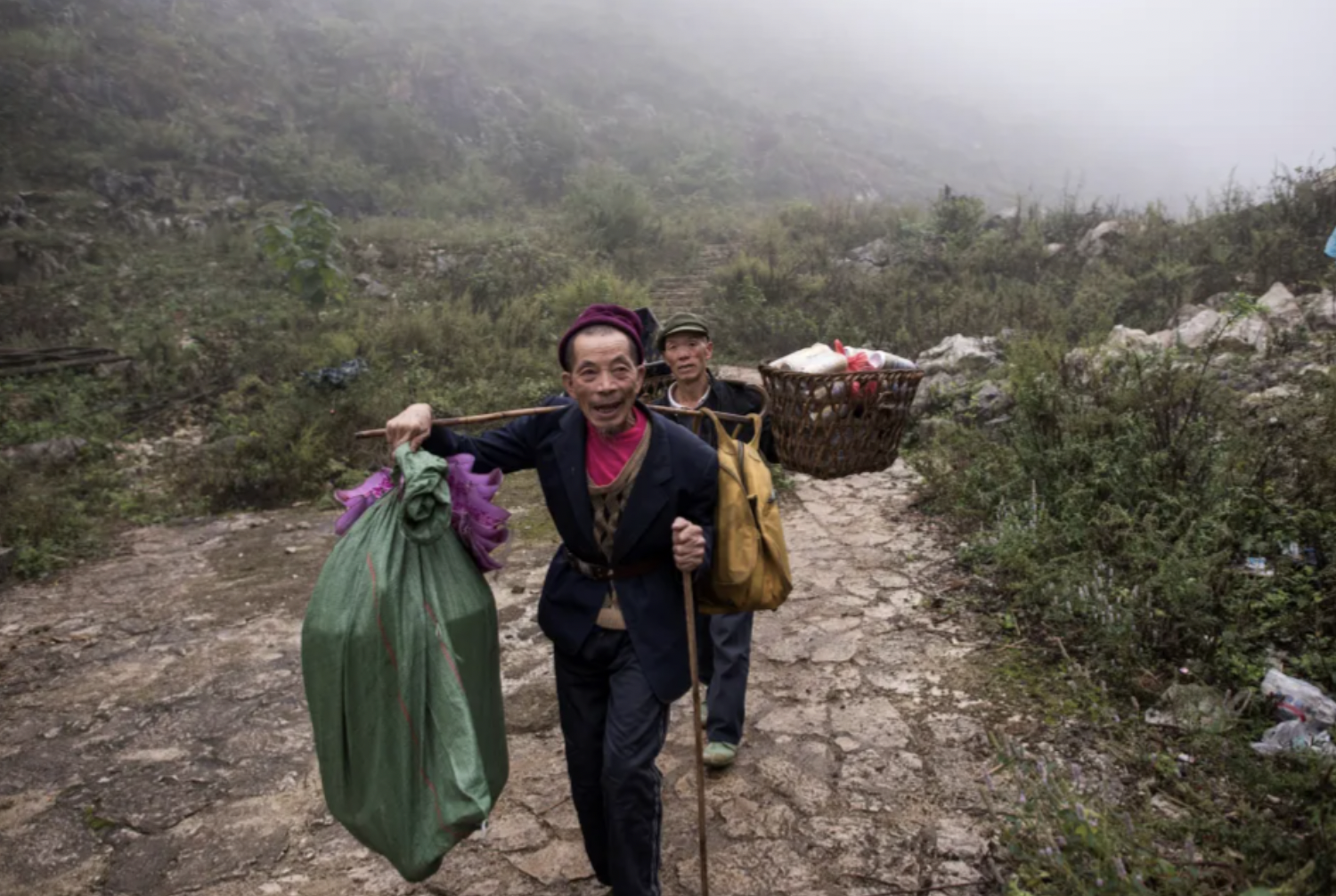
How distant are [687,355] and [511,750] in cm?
187

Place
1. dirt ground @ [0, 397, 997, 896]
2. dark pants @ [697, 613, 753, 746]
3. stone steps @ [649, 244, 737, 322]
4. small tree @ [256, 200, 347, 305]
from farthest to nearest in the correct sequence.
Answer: stone steps @ [649, 244, 737, 322], small tree @ [256, 200, 347, 305], dark pants @ [697, 613, 753, 746], dirt ground @ [0, 397, 997, 896]

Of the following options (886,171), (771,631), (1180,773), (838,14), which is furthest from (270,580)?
(838,14)

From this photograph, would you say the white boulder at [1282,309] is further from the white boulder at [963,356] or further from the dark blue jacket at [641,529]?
the dark blue jacket at [641,529]

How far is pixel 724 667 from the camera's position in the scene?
124 inches

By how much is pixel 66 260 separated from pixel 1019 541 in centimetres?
1327

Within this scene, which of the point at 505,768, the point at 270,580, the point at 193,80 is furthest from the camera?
the point at 193,80

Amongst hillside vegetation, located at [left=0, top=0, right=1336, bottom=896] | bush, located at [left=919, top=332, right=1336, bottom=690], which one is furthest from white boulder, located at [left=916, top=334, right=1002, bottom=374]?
bush, located at [left=919, top=332, right=1336, bottom=690]

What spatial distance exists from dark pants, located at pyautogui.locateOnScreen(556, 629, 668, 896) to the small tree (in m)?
10.4

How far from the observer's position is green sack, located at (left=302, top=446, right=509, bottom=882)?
1874 mm

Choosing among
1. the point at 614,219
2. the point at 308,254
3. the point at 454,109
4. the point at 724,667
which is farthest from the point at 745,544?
the point at 454,109

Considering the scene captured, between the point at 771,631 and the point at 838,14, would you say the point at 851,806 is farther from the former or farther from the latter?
the point at 838,14

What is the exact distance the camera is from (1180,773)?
2.83 m

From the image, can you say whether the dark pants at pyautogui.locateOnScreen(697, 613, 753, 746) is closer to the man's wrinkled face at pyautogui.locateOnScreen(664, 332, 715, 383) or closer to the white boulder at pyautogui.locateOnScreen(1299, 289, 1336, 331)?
the man's wrinkled face at pyautogui.locateOnScreen(664, 332, 715, 383)

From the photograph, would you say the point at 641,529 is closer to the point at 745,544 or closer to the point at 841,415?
the point at 745,544
